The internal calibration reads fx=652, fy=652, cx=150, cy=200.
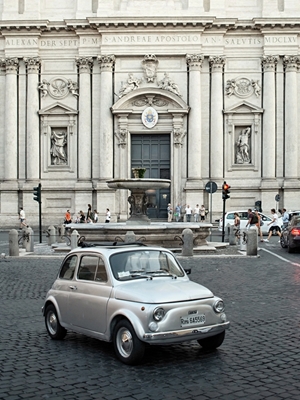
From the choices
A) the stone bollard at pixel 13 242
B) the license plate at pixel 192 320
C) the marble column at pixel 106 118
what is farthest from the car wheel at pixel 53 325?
the marble column at pixel 106 118

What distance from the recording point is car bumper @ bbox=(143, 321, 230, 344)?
7.29m

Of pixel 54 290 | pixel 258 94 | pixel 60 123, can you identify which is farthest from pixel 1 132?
pixel 54 290

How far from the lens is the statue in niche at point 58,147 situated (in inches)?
1631

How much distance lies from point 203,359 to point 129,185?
1573 cm

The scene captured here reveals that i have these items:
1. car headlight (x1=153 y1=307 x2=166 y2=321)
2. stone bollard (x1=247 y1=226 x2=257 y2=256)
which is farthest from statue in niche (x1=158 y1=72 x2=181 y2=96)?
car headlight (x1=153 y1=307 x2=166 y2=321)

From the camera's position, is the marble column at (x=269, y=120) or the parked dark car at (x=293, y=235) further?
the marble column at (x=269, y=120)

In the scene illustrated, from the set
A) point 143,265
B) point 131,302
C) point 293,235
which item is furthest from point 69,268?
point 293,235

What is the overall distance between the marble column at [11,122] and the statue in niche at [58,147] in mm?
2310

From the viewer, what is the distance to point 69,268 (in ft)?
30.0

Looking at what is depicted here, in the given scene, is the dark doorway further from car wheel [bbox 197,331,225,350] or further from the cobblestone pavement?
car wheel [bbox 197,331,225,350]

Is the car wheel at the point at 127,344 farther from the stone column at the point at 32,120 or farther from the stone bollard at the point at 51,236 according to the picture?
the stone column at the point at 32,120

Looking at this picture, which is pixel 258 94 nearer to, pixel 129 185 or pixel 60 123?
pixel 60 123

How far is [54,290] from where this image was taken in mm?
9195

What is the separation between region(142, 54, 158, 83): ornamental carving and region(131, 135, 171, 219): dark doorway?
3780 millimetres
